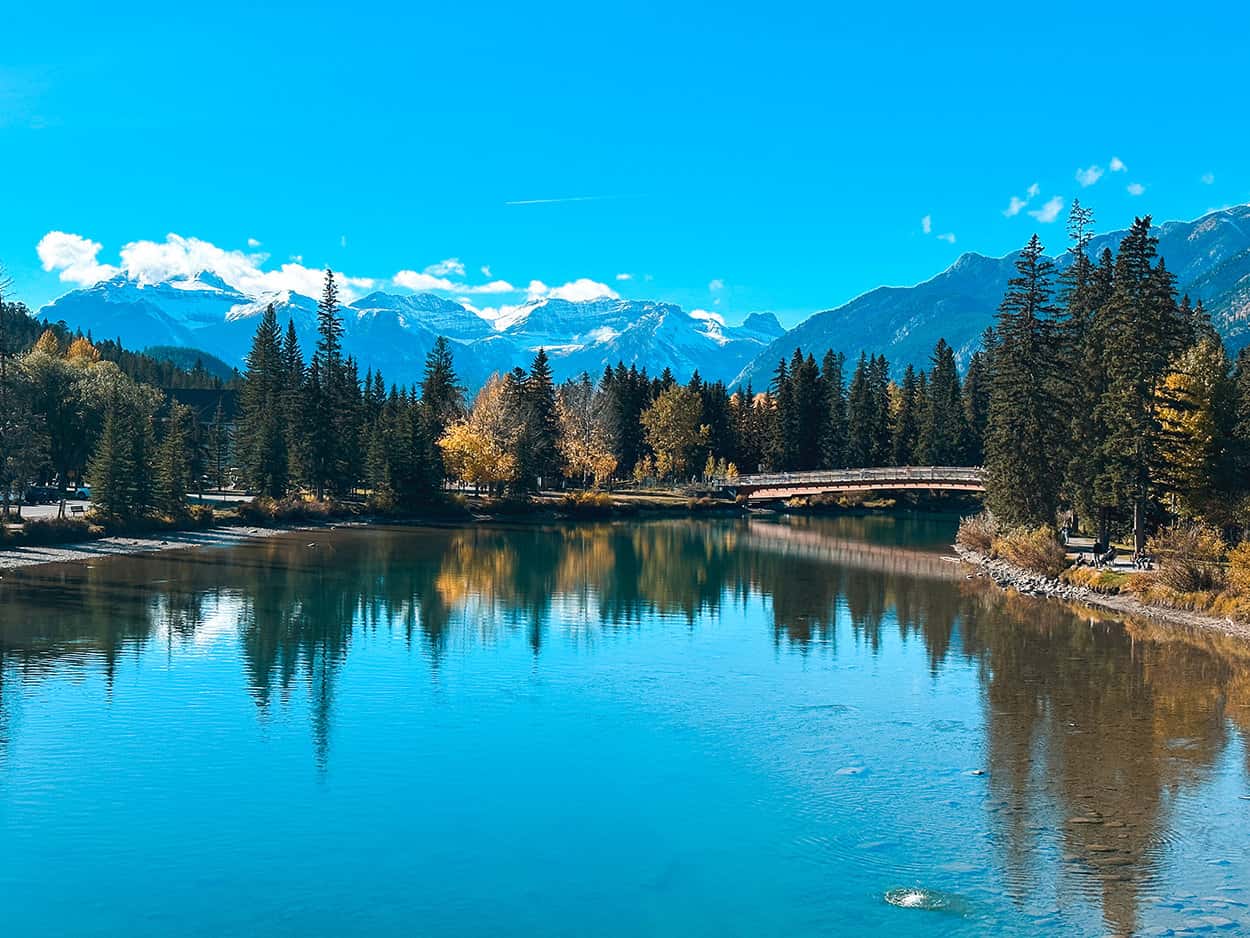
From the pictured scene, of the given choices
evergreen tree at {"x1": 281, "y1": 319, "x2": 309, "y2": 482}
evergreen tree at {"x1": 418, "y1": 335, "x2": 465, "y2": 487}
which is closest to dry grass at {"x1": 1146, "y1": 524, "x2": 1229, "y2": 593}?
evergreen tree at {"x1": 418, "y1": 335, "x2": 465, "y2": 487}

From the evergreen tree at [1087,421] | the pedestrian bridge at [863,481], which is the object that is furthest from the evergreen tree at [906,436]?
the evergreen tree at [1087,421]

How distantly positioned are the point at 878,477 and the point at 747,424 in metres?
41.6

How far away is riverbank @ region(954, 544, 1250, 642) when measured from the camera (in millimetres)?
42844

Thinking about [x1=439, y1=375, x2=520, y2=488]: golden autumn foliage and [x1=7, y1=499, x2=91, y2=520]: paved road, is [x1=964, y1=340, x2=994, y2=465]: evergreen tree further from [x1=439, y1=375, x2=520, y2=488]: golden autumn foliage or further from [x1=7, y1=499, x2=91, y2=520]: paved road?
[x1=7, y1=499, x2=91, y2=520]: paved road

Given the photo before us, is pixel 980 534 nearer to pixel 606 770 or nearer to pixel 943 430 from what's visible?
pixel 606 770

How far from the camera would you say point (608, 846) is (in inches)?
817

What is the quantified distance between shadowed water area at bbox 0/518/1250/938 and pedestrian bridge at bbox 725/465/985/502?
4455 centimetres

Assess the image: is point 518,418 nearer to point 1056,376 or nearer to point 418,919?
point 1056,376

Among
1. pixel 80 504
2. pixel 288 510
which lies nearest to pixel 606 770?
pixel 288 510

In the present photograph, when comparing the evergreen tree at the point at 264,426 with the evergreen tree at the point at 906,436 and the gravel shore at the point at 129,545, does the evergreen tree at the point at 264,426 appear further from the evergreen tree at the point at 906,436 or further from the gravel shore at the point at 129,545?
the evergreen tree at the point at 906,436

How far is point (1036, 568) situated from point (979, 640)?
53.7 ft


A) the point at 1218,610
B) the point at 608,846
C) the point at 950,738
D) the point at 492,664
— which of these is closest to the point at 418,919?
the point at 608,846

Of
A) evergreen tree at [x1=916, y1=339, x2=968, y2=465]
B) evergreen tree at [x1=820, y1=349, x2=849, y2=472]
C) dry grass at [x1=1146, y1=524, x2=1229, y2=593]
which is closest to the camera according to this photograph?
dry grass at [x1=1146, y1=524, x2=1229, y2=593]

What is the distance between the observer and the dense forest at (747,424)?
53.7 m
